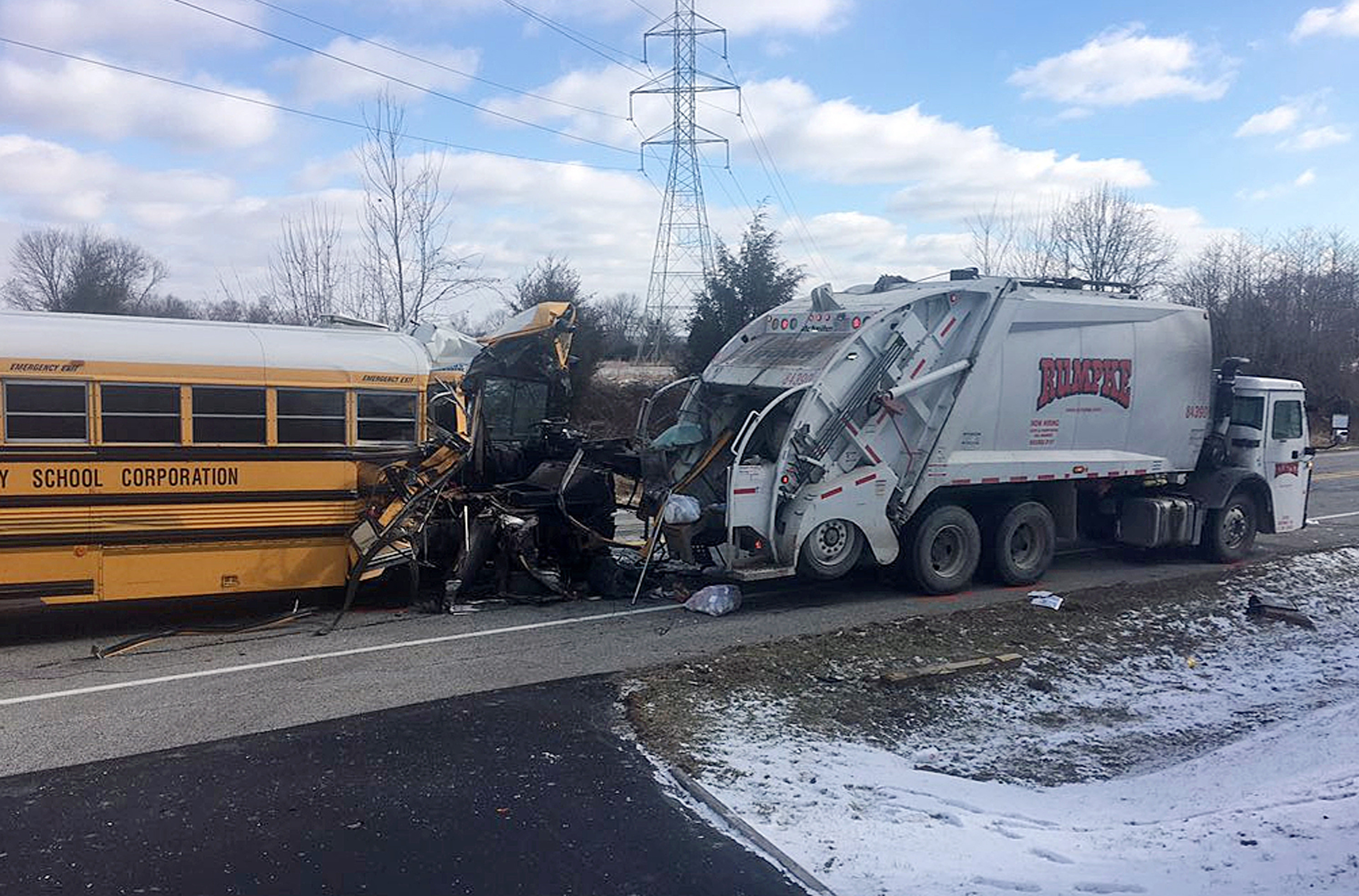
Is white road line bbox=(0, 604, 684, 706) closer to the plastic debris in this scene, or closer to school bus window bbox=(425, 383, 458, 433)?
school bus window bbox=(425, 383, 458, 433)

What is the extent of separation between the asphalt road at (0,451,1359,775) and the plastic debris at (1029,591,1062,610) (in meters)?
0.39

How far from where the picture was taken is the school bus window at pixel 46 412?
7.95 metres

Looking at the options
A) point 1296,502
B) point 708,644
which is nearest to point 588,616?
point 708,644

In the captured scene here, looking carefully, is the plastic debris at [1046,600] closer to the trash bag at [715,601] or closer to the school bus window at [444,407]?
the trash bag at [715,601]

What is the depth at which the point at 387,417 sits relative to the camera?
942 centimetres

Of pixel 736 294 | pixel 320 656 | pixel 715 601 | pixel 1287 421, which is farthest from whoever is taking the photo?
pixel 736 294

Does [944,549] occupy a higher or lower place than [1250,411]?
lower

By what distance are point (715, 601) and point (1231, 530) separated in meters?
7.15

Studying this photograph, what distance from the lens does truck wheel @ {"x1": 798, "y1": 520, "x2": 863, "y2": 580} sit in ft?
Answer: 31.4

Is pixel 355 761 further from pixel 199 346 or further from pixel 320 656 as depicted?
pixel 199 346

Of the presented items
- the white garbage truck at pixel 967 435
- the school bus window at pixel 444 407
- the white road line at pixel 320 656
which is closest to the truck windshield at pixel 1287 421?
the white garbage truck at pixel 967 435

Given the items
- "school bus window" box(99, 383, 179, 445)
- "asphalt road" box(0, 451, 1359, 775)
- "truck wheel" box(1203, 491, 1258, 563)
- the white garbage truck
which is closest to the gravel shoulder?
"asphalt road" box(0, 451, 1359, 775)

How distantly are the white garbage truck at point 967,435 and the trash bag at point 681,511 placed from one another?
0.14 metres

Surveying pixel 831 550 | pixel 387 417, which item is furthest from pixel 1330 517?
pixel 387 417
